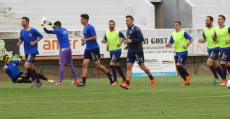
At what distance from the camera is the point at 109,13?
99.1ft

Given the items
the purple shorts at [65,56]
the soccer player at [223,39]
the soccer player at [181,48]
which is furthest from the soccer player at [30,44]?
the soccer player at [223,39]

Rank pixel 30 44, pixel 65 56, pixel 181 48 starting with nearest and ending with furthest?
1. pixel 30 44
2. pixel 181 48
3. pixel 65 56

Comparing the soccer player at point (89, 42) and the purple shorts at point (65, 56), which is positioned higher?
the soccer player at point (89, 42)

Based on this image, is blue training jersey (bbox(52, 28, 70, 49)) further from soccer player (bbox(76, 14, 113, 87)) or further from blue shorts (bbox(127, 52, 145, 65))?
blue shorts (bbox(127, 52, 145, 65))

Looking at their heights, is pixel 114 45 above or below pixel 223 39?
below

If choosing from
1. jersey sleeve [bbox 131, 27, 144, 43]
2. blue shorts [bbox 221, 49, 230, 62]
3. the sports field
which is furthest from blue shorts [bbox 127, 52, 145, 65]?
blue shorts [bbox 221, 49, 230, 62]

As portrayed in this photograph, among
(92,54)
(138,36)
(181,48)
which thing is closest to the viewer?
(138,36)

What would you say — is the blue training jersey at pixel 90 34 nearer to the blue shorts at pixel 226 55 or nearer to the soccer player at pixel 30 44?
the soccer player at pixel 30 44

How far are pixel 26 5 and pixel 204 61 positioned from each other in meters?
8.67

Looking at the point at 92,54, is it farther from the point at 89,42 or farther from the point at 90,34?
the point at 90,34

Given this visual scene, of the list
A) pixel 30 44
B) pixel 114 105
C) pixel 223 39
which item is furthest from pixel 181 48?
pixel 114 105

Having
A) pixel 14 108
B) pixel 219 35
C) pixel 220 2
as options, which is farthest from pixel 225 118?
pixel 220 2

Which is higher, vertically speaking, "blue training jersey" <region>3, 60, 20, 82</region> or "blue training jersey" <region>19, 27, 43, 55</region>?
"blue training jersey" <region>19, 27, 43, 55</region>

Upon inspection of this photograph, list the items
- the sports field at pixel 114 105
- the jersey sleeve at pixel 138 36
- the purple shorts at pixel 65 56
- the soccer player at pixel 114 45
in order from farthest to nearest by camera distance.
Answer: the purple shorts at pixel 65 56
the soccer player at pixel 114 45
the jersey sleeve at pixel 138 36
the sports field at pixel 114 105
